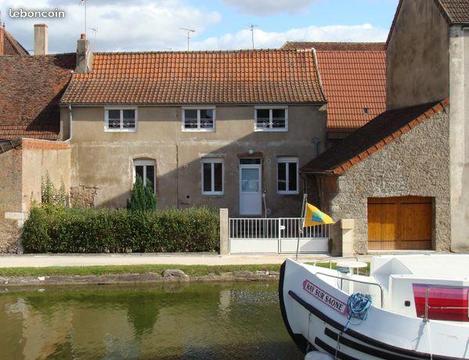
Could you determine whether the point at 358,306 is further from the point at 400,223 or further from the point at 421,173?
the point at 400,223

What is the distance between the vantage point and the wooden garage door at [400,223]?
24.6m

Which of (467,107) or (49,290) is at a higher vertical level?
(467,107)

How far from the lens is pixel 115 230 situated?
24.2 meters

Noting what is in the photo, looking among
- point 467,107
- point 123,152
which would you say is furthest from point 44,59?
point 467,107

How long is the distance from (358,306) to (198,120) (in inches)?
793

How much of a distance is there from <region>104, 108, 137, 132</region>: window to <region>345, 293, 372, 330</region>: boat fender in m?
20.6

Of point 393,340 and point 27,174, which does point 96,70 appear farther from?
point 393,340

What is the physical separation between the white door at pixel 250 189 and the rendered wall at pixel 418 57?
6.98m

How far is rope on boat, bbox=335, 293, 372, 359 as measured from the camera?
11.8 meters

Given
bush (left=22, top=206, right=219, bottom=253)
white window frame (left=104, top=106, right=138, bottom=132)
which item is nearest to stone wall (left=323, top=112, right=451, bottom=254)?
bush (left=22, top=206, right=219, bottom=253)

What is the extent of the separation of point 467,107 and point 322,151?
26.6 ft

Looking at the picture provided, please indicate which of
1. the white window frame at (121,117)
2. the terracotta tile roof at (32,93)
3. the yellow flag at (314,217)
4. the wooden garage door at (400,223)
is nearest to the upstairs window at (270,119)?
the white window frame at (121,117)

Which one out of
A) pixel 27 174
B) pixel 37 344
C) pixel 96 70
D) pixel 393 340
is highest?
pixel 96 70

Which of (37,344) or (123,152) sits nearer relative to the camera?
(37,344)
